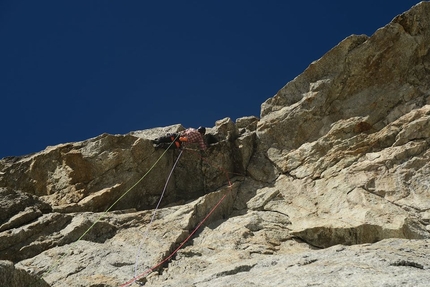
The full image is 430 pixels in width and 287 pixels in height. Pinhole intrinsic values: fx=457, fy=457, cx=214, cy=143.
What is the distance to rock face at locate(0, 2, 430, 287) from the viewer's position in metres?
10.1

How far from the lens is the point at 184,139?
1571 centimetres

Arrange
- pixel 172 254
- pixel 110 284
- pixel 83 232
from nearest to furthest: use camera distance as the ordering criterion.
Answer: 1. pixel 110 284
2. pixel 172 254
3. pixel 83 232

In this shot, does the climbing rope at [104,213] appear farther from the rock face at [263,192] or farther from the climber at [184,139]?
the climber at [184,139]

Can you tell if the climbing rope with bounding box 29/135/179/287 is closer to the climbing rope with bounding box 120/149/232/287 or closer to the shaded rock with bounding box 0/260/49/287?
the shaded rock with bounding box 0/260/49/287

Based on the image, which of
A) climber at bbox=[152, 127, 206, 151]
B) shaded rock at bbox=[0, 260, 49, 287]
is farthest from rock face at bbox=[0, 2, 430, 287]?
climber at bbox=[152, 127, 206, 151]

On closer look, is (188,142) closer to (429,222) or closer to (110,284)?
(110,284)

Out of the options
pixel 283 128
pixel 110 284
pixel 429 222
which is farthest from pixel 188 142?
pixel 429 222

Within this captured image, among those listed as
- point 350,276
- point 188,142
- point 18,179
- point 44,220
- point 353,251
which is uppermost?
point 188,142

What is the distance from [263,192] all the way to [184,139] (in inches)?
129

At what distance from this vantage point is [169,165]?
15.8 metres

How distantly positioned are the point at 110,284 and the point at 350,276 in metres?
5.28

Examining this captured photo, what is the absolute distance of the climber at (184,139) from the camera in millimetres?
15688

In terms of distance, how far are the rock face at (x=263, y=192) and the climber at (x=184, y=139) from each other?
0.33 meters

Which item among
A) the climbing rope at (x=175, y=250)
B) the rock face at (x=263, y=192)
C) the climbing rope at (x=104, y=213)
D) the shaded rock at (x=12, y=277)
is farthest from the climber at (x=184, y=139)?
the shaded rock at (x=12, y=277)
